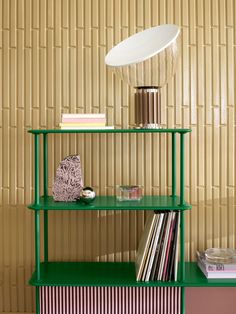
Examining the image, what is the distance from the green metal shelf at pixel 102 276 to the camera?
2.45 meters

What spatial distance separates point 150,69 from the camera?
7.94 ft

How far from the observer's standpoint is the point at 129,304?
2531 millimetres

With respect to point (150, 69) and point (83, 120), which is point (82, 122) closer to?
point (83, 120)

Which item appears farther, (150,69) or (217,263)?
(217,263)

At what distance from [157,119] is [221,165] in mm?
503

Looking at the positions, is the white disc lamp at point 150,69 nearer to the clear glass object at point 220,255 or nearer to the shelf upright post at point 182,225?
the shelf upright post at point 182,225

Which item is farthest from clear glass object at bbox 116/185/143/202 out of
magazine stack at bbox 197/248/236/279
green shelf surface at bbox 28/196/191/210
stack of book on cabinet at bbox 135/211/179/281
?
magazine stack at bbox 197/248/236/279

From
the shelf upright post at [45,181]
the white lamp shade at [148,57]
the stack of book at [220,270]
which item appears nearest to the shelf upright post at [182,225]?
the stack of book at [220,270]

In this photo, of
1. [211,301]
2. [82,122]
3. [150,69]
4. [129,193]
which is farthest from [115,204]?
[211,301]

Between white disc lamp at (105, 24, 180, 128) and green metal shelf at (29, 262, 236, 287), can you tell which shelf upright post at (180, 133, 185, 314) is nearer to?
green metal shelf at (29, 262, 236, 287)

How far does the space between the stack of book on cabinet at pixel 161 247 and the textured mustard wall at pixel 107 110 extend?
1.05 ft

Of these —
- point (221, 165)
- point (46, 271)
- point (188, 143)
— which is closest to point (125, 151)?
point (188, 143)

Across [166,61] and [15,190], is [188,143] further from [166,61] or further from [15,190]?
[15,190]

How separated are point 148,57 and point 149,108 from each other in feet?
0.75
